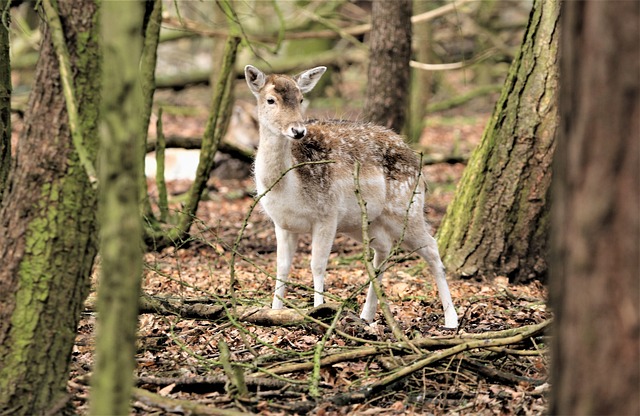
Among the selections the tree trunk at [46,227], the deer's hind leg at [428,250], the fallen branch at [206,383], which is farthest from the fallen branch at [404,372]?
the deer's hind leg at [428,250]

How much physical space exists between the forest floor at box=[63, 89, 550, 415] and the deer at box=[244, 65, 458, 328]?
428mm

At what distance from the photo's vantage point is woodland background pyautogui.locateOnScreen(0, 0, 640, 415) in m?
2.68

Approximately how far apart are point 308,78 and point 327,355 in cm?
323

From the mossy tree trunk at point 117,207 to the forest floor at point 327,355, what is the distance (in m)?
1.19

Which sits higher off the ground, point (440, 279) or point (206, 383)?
point (440, 279)

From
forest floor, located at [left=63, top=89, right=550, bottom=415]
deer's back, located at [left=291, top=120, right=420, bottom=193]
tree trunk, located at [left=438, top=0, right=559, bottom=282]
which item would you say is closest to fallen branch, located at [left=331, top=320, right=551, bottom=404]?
forest floor, located at [left=63, top=89, right=550, bottom=415]

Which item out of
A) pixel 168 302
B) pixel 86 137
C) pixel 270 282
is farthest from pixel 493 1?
pixel 86 137

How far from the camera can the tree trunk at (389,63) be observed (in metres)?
10.1

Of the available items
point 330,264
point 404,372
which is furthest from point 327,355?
point 330,264

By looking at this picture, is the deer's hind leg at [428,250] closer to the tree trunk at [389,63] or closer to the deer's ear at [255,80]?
the deer's ear at [255,80]

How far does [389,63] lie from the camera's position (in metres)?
10.2

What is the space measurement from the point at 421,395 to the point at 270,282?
3.31 meters

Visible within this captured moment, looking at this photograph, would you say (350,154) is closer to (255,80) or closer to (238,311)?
(255,80)

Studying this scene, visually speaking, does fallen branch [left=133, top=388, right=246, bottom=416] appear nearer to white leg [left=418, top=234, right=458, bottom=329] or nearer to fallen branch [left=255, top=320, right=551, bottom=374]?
fallen branch [left=255, top=320, right=551, bottom=374]
